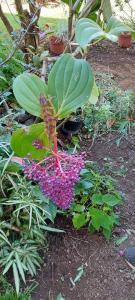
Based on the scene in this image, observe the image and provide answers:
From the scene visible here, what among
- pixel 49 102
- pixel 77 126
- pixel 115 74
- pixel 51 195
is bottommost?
pixel 115 74

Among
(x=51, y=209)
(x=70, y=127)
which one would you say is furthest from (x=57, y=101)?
(x=70, y=127)

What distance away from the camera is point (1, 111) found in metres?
2.32

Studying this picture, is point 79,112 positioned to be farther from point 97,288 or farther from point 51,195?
point 51,195

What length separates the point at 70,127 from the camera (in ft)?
7.64

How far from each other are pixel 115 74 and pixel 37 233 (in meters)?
2.01

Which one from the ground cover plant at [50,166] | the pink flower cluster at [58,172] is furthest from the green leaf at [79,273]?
the pink flower cluster at [58,172]

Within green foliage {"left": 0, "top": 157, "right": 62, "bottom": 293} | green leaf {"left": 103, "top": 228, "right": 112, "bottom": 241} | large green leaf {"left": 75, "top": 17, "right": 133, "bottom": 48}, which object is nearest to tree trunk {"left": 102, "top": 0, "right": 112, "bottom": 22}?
large green leaf {"left": 75, "top": 17, "right": 133, "bottom": 48}

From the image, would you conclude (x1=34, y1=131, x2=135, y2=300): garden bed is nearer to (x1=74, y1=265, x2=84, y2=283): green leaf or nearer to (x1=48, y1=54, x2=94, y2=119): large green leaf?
(x1=74, y1=265, x2=84, y2=283): green leaf

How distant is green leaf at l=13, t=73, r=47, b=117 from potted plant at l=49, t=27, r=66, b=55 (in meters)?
2.62

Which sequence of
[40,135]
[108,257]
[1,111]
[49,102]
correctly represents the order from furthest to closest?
[1,111]
[108,257]
[40,135]
[49,102]

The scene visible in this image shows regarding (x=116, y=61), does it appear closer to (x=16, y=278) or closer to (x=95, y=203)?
(x=95, y=203)

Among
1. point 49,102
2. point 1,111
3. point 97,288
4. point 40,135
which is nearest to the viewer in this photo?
point 49,102

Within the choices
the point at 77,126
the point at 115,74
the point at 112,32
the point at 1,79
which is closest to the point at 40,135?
the point at 112,32

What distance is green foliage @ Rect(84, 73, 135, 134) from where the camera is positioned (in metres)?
2.47
